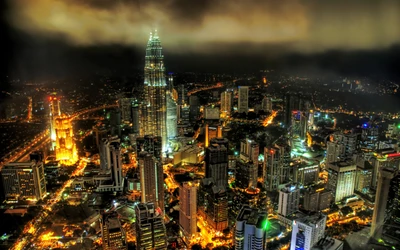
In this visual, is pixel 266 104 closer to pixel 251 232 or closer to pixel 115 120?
pixel 115 120

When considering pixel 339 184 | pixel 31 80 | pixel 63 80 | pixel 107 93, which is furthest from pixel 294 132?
pixel 31 80

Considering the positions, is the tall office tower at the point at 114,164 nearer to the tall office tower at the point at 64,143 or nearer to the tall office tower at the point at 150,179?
the tall office tower at the point at 150,179

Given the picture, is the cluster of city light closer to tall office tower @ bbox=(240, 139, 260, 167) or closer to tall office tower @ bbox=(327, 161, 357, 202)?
tall office tower @ bbox=(240, 139, 260, 167)

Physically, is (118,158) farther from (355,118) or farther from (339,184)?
(355,118)

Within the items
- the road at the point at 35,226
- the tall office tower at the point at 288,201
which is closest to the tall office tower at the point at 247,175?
the tall office tower at the point at 288,201

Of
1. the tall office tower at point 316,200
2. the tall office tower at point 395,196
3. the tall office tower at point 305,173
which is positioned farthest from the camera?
the tall office tower at point 305,173

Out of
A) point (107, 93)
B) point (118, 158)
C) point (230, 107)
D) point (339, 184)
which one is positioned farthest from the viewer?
point (230, 107)

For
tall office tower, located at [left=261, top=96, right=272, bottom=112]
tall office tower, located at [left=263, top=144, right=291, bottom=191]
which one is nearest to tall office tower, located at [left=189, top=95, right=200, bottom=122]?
tall office tower, located at [left=261, top=96, right=272, bottom=112]

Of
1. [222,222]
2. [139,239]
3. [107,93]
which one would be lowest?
[222,222]

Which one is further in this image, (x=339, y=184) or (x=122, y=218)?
(x=339, y=184)
